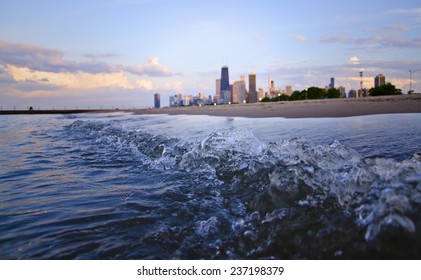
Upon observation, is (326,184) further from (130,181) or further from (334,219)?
(130,181)

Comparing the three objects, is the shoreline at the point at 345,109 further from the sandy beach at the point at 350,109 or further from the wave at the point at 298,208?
the wave at the point at 298,208

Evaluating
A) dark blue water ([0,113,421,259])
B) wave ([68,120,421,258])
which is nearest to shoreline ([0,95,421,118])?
dark blue water ([0,113,421,259])

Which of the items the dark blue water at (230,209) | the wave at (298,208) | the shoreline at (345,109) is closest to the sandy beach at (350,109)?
the shoreline at (345,109)

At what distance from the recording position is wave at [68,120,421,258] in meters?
1.93

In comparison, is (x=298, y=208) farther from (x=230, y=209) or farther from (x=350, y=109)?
(x=350, y=109)

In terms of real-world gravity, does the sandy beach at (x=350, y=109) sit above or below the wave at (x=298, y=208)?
above

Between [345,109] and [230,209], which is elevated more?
[345,109]

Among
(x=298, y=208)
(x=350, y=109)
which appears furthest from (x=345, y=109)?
(x=298, y=208)

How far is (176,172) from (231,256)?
251 cm

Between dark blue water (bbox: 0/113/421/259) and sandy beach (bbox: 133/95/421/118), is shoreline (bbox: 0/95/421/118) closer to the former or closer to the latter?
sandy beach (bbox: 133/95/421/118)

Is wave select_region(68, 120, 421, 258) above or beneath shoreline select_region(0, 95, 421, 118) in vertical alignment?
beneath

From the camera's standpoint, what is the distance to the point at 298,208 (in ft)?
8.34

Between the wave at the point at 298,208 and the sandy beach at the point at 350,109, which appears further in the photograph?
the sandy beach at the point at 350,109

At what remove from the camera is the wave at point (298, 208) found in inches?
76.2
